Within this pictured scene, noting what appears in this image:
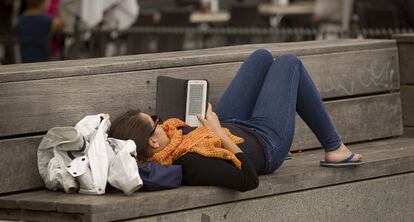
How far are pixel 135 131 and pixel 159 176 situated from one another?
0.32 meters

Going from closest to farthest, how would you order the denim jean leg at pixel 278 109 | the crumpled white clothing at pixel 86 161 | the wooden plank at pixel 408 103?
the crumpled white clothing at pixel 86 161
the denim jean leg at pixel 278 109
the wooden plank at pixel 408 103

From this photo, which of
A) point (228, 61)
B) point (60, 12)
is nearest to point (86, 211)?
point (228, 61)

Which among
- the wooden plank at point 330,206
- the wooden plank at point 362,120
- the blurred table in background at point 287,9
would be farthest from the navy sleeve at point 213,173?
the blurred table in background at point 287,9

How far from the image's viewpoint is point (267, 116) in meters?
6.25

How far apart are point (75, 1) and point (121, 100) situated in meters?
7.57

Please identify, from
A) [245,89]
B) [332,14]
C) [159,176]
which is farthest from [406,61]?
[332,14]

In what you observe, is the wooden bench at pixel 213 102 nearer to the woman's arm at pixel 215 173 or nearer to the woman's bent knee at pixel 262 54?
the woman's arm at pixel 215 173

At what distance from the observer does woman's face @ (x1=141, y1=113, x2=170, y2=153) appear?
5.67 metres

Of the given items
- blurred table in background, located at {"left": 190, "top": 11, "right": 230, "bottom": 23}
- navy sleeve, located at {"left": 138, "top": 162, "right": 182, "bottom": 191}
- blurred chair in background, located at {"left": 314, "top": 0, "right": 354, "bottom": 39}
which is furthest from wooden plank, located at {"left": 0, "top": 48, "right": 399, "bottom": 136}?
blurred table in background, located at {"left": 190, "top": 11, "right": 230, "bottom": 23}

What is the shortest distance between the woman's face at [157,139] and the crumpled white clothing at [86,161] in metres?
0.20

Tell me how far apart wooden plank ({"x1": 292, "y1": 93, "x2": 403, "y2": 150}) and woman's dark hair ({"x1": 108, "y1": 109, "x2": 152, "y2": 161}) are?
60.7 inches

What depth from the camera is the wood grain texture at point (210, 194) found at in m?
5.09

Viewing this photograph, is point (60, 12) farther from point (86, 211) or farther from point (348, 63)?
point (86, 211)

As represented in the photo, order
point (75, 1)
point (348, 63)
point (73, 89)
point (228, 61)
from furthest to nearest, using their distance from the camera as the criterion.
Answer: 1. point (75, 1)
2. point (348, 63)
3. point (228, 61)
4. point (73, 89)
